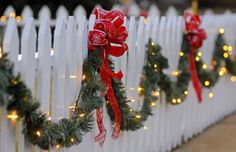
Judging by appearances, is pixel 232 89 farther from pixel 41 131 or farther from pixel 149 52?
pixel 41 131

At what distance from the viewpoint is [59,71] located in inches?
172

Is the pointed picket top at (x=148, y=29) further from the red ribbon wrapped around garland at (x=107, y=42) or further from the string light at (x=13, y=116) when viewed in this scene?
the string light at (x=13, y=116)

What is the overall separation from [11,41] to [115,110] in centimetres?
154

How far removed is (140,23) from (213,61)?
246 cm

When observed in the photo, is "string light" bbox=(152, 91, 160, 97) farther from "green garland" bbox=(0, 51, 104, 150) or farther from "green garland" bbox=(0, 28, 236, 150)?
"green garland" bbox=(0, 51, 104, 150)

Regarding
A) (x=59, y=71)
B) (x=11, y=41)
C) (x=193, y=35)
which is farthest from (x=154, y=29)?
(x=11, y=41)

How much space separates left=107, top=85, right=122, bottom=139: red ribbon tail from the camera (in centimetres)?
494

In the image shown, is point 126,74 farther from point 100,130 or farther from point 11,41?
point 11,41

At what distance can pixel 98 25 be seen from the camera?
15.7 feet

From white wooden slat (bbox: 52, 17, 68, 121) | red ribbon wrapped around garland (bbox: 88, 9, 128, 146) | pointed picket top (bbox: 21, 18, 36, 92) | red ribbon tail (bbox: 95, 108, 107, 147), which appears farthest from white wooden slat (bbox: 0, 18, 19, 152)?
red ribbon tail (bbox: 95, 108, 107, 147)

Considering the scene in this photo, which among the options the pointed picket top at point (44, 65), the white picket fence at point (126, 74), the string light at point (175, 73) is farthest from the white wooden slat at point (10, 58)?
the string light at point (175, 73)

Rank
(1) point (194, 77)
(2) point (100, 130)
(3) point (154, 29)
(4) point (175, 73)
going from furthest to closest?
(1) point (194, 77), (4) point (175, 73), (3) point (154, 29), (2) point (100, 130)

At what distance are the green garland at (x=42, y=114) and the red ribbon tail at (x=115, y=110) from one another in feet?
0.96

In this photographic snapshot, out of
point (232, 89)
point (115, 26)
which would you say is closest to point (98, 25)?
point (115, 26)
